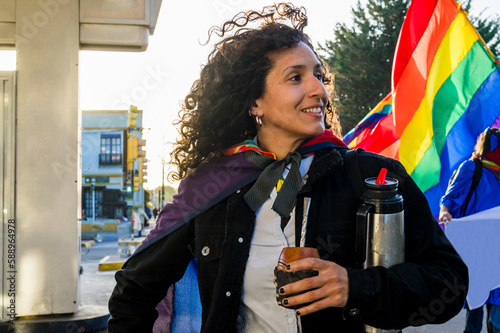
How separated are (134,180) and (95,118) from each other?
17696 mm

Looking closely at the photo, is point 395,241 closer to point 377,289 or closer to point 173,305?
point 377,289

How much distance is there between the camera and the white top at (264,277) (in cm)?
203

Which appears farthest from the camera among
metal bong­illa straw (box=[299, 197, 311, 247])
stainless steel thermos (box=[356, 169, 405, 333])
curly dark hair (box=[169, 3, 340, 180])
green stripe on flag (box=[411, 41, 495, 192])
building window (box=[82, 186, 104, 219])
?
building window (box=[82, 186, 104, 219])

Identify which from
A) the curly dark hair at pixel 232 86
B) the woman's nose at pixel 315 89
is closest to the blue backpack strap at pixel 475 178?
the curly dark hair at pixel 232 86

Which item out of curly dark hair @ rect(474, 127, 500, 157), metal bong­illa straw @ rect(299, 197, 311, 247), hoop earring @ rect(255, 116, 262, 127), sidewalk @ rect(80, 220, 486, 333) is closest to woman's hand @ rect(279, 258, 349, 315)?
metal bong­illa straw @ rect(299, 197, 311, 247)

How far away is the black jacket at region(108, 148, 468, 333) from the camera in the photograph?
69.0 inches

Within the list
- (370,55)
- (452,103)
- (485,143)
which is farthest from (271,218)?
(370,55)

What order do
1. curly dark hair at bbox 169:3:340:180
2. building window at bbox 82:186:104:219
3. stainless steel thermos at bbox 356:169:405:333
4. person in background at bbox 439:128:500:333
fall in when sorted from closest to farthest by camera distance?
stainless steel thermos at bbox 356:169:405:333, curly dark hair at bbox 169:3:340:180, person in background at bbox 439:128:500:333, building window at bbox 82:186:104:219

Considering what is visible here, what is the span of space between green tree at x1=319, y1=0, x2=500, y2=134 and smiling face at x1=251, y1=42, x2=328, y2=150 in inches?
896

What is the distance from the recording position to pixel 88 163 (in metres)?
41.4

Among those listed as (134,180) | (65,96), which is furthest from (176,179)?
(134,180)

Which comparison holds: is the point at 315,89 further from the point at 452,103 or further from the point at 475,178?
the point at 452,103

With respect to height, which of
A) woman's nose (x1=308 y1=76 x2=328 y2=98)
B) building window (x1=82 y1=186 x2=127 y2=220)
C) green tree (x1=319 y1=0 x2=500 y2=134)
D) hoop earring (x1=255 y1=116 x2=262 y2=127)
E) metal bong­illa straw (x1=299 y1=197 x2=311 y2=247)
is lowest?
building window (x1=82 y1=186 x2=127 y2=220)

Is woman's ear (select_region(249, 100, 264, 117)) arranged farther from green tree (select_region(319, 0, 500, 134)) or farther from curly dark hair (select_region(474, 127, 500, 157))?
green tree (select_region(319, 0, 500, 134))
